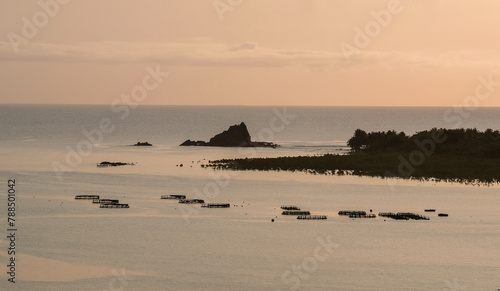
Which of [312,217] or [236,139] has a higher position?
[236,139]

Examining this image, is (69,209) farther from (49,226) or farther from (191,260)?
(191,260)

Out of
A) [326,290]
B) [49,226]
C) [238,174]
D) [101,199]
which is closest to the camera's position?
[326,290]

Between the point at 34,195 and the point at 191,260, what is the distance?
1584 inches

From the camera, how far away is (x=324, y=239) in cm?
6856

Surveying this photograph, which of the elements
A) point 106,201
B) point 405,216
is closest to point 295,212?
point 405,216


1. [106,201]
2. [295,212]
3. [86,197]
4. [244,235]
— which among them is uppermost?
[86,197]

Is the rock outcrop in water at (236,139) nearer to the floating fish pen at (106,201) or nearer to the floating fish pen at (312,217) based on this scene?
the floating fish pen at (106,201)

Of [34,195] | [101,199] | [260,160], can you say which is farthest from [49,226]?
[260,160]
